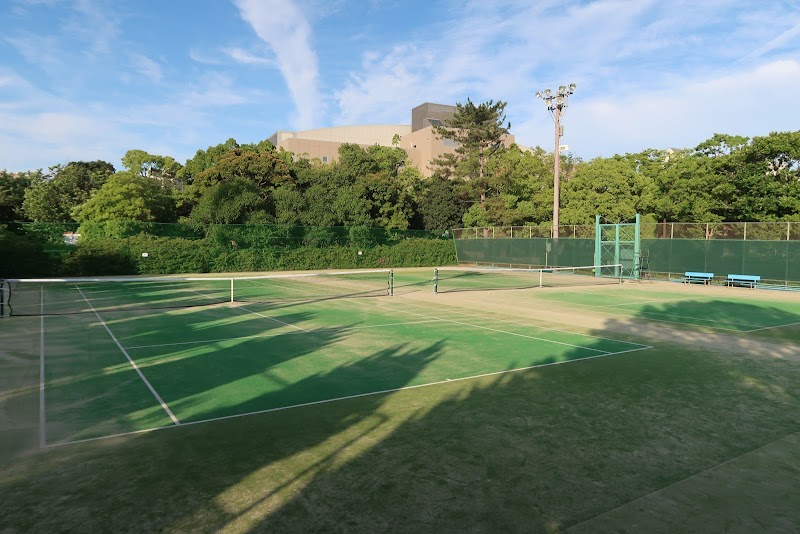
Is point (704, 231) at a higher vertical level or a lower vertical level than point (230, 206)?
lower

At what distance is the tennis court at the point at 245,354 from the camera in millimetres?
6621

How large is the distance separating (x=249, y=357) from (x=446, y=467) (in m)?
5.59

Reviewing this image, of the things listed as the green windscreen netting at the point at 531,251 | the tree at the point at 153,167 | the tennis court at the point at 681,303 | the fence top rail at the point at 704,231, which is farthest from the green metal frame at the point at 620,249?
the tree at the point at 153,167

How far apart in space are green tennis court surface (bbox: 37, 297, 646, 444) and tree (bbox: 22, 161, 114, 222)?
4456cm

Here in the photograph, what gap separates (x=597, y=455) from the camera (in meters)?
5.02

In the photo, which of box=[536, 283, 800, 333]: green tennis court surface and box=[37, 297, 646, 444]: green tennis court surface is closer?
box=[37, 297, 646, 444]: green tennis court surface

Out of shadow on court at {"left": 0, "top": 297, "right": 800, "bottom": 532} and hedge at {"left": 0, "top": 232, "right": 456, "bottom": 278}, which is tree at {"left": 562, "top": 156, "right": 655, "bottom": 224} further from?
shadow on court at {"left": 0, "top": 297, "right": 800, "bottom": 532}

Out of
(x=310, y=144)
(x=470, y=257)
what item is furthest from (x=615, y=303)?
(x=310, y=144)

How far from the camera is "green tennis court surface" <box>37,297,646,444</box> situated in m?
6.61

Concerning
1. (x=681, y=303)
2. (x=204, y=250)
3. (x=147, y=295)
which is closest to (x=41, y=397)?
(x=147, y=295)

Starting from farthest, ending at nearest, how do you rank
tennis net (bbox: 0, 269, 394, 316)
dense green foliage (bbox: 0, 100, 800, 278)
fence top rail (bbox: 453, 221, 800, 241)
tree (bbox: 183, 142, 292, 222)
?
tree (bbox: 183, 142, 292, 222) < dense green foliage (bbox: 0, 100, 800, 278) < fence top rail (bbox: 453, 221, 800, 241) < tennis net (bbox: 0, 269, 394, 316)

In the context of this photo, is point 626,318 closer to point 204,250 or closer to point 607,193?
point 607,193

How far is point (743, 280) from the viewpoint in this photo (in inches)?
941

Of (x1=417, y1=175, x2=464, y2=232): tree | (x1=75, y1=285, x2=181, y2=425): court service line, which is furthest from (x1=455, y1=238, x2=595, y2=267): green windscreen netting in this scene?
(x1=75, y1=285, x2=181, y2=425): court service line
